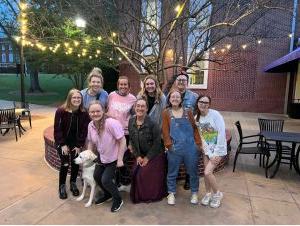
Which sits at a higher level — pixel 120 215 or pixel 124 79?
pixel 124 79

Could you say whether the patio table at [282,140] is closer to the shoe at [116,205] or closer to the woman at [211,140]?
the woman at [211,140]

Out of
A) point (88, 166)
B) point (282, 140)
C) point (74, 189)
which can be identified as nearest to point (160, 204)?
point (88, 166)

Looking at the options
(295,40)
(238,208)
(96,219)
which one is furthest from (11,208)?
(295,40)

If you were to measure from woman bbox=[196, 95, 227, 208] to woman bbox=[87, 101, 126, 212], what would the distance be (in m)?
1.08

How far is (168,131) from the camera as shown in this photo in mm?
4004

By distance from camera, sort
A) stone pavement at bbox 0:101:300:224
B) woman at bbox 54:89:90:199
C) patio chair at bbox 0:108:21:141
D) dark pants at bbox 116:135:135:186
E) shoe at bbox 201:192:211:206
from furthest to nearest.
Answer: patio chair at bbox 0:108:21:141 < dark pants at bbox 116:135:135:186 < woman at bbox 54:89:90:199 < shoe at bbox 201:192:211:206 < stone pavement at bbox 0:101:300:224

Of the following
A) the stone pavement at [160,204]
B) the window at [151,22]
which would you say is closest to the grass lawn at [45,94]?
the window at [151,22]

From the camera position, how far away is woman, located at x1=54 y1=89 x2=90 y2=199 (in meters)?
4.16

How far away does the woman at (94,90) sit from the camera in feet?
14.5

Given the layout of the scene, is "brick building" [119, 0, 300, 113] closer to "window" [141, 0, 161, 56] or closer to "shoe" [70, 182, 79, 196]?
"window" [141, 0, 161, 56]

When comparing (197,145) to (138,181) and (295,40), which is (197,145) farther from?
(295,40)

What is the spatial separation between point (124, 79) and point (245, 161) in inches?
130

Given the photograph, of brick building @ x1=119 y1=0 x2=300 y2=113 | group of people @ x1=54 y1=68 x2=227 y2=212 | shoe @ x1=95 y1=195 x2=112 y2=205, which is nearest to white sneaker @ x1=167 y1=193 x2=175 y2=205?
group of people @ x1=54 y1=68 x2=227 y2=212

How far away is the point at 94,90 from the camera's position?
4.47 meters
